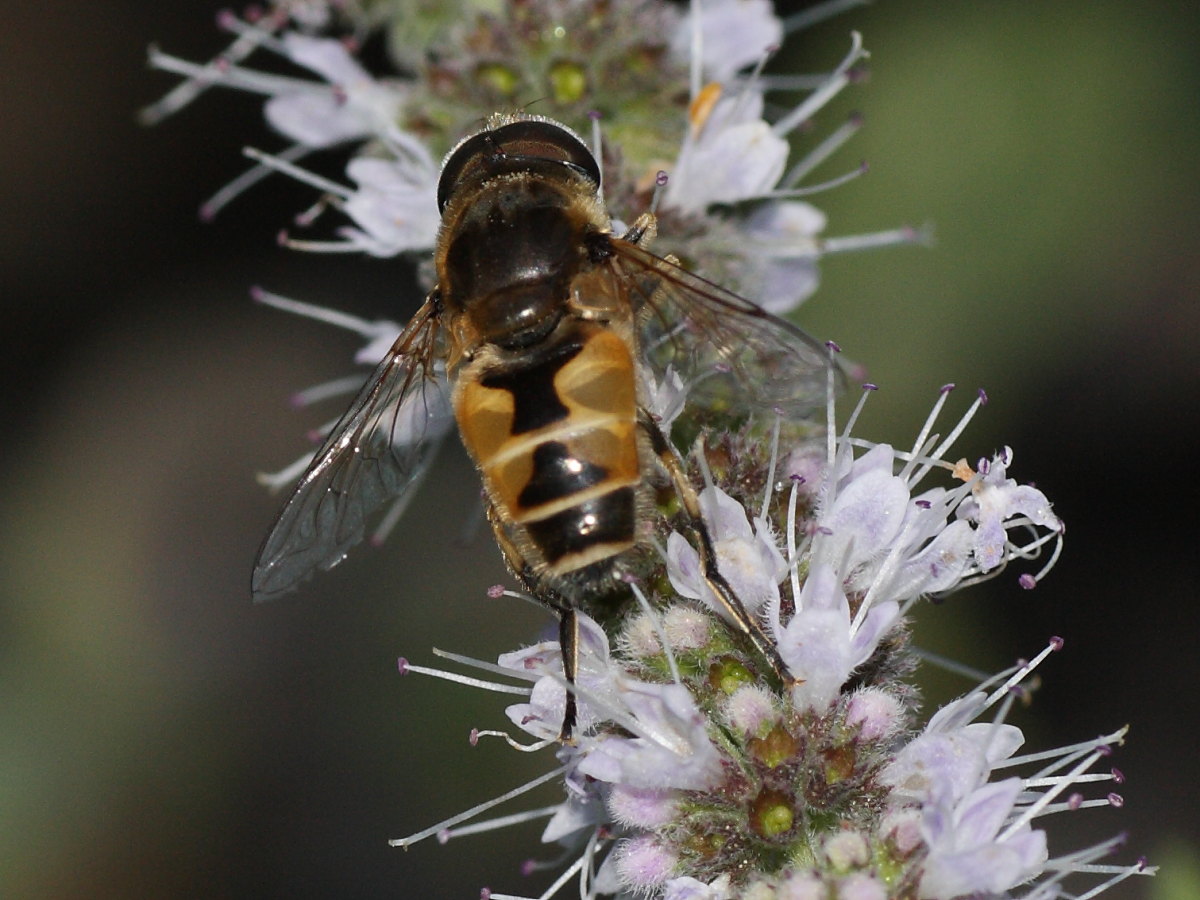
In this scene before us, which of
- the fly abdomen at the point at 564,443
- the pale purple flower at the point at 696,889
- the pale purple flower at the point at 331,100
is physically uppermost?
the pale purple flower at the point at 331,100

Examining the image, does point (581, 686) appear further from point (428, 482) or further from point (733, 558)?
point (428, 482)

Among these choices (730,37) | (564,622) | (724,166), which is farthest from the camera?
(730,37)

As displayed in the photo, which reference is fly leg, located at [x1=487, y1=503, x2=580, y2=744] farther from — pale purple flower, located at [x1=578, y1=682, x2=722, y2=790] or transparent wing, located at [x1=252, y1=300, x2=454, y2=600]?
transparent wing, located at [x1=252, y1=300, x2=454, y2=600]

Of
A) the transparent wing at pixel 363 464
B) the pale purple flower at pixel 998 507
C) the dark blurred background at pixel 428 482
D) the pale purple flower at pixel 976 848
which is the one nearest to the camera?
the pale purple flower at pixel 976 848

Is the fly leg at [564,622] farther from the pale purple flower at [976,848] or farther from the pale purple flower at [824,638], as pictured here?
the pale purple flower at [976,848]

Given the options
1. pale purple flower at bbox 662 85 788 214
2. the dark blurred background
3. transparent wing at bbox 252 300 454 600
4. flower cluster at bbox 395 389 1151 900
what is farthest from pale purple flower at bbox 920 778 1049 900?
the dark blurred background

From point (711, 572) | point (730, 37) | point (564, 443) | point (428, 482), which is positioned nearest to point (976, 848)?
point (711, 572)

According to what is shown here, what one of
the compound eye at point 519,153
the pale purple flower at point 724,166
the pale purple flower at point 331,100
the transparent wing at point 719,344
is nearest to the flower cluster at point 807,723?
the transparent wing at point 719,344
